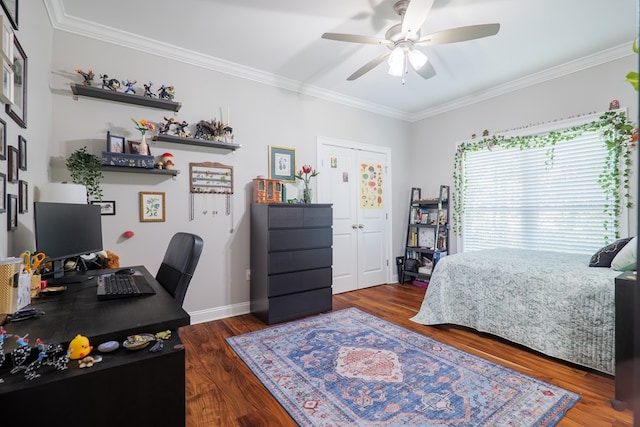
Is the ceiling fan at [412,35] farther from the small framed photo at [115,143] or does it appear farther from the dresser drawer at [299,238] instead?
the small framed photo at [115,143]

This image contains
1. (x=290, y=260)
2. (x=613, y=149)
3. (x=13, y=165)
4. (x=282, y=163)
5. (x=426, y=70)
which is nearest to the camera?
(x=13, y=165)

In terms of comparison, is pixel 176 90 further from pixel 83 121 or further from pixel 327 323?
pixel 327 323

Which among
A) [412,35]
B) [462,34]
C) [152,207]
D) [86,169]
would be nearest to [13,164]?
[86,169]

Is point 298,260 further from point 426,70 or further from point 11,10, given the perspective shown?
point 11,10

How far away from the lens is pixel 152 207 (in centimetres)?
274

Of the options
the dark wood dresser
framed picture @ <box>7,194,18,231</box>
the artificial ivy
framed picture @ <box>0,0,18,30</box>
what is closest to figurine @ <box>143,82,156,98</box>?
framed picture @ <box>0,0,18,30</box>

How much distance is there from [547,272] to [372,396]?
1.59 meters

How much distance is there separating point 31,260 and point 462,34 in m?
2.78

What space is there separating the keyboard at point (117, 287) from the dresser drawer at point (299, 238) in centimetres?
139

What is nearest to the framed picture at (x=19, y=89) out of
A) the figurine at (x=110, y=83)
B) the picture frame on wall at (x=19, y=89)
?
the picture frame on wall at (x=19, y=89)

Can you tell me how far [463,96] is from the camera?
400 centimetres

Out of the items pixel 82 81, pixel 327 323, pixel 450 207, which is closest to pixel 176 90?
pixel 82 81

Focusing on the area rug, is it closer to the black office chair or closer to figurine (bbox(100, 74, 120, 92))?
the black office chair

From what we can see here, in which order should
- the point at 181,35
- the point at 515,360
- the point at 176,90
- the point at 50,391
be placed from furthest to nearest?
1. the point at 176,90
2. the point at 181,35
3. the point at 515,360
4. the point at 50,391
